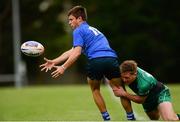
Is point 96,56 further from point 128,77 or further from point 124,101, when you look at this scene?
point 124,101

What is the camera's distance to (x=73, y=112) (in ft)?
49.6

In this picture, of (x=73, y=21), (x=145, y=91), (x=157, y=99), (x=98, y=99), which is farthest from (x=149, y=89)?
(x=73, y=21)

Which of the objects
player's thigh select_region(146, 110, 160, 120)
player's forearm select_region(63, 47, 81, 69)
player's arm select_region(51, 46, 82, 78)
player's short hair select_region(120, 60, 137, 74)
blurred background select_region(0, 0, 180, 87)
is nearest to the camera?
player's arm select_region(51, 46, 82, 78)

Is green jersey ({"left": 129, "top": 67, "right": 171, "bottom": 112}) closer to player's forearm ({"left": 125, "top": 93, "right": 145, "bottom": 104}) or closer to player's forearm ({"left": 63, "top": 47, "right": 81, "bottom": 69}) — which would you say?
player's forearm ({"left": 125, "top": 93, "right": 145, "bottom": 104})

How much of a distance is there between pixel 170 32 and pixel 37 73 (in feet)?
32.7

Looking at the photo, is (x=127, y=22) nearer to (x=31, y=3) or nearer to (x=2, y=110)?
(x=31, y=3)

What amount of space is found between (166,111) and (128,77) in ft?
2.60

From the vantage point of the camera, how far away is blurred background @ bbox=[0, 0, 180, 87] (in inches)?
1793

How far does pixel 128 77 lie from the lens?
1125 cm

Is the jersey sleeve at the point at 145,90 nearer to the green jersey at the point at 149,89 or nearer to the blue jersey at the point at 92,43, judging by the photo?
the green jersey at the point at 149,89

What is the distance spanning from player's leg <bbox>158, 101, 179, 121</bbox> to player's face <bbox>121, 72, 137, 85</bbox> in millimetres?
620

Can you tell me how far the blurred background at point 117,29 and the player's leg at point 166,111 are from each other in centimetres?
3360

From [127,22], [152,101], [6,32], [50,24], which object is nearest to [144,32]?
[127,22]

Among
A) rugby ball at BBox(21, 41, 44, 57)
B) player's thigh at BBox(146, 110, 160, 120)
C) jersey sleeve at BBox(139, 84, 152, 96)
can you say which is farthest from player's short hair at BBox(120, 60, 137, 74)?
rugby ball at BBox(21, 41, 44, 57)
